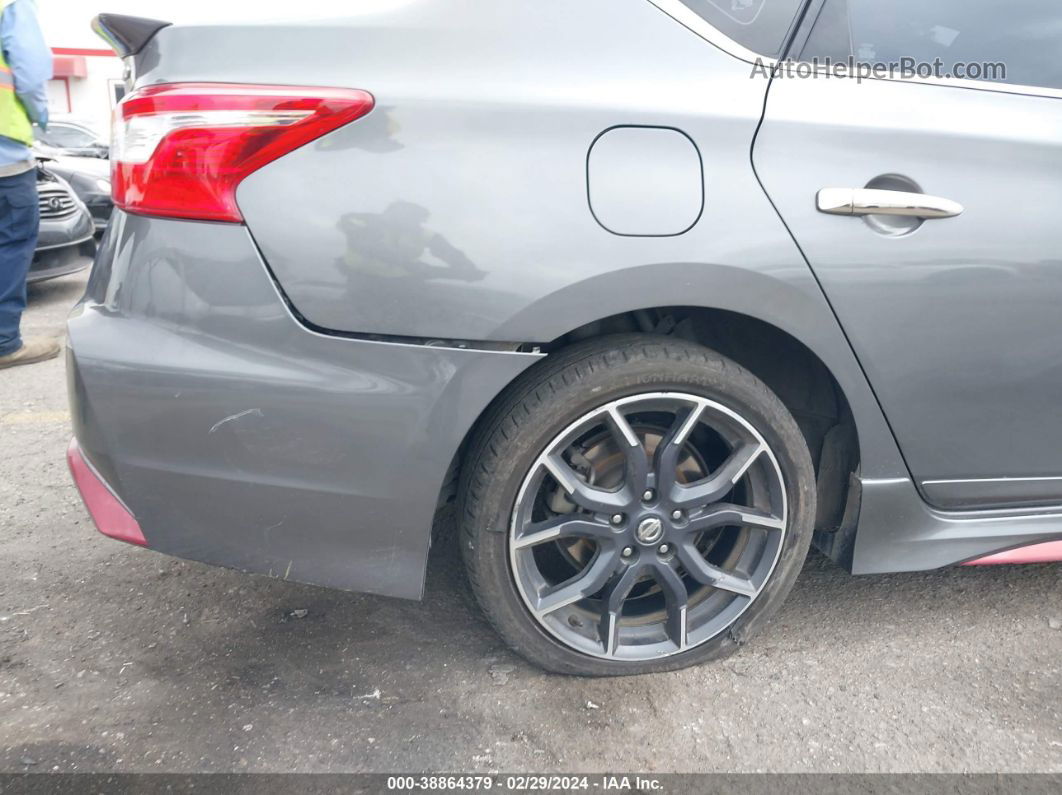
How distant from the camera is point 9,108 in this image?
419cm

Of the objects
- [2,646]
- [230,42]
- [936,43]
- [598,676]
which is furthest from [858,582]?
[2,646]

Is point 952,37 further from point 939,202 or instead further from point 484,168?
point 484,168

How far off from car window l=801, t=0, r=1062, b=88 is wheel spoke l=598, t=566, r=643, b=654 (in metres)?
1.20

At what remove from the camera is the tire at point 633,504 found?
5.96 ft

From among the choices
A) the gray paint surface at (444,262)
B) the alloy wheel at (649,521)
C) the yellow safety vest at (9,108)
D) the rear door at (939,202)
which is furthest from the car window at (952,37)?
the yellow safety vest at (9,108)

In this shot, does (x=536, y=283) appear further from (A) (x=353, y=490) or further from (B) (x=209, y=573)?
(B) (x=209, y=573)

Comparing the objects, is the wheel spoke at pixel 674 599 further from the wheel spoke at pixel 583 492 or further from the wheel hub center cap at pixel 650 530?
the wheel spoke at pixel 583 492

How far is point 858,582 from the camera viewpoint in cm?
254

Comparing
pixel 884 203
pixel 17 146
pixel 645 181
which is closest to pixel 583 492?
pixel 645 181

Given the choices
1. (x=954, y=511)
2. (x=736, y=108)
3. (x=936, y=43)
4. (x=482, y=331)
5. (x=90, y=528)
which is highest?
(x=936, y=43)

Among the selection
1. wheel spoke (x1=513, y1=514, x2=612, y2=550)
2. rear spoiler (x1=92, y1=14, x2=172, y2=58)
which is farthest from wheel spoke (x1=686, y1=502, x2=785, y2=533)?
rear spoiler (x1=92, y1=14, x2=172, y2=58)

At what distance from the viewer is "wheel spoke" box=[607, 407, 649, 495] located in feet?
6.09

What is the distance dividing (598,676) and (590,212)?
112 centimetres

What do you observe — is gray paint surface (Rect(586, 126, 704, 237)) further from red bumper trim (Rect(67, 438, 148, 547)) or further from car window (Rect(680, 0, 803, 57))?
red bumper trim (Rect(67, 438, 148, 547))
